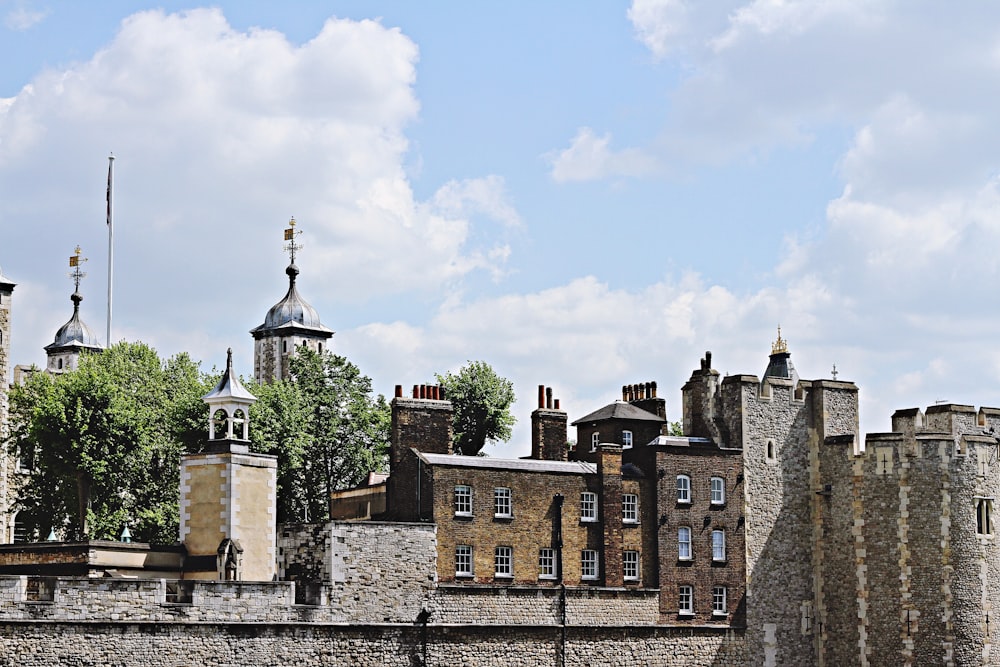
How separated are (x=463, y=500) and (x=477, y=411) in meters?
24.3

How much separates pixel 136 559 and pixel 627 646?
1617cm

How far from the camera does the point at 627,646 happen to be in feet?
182

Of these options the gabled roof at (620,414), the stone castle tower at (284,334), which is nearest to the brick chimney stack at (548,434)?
the gabled roof at (620,414)

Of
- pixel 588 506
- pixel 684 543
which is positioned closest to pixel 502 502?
pixel 588 506

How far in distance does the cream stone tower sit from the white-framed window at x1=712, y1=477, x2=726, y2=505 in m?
15.9

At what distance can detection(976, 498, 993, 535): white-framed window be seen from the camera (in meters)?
59.7

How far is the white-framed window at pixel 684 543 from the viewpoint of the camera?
58.2 m

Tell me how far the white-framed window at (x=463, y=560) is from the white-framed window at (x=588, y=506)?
14.5 feet

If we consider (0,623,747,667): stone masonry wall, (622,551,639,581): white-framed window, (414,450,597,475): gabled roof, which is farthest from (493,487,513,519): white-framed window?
(622,551,639,581): white-framed window

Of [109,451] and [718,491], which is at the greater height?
[109,451]

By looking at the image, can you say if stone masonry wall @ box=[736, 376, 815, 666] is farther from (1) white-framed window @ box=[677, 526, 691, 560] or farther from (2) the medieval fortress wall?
(1) white-framed window @ box=[677, 526, 691, 560]

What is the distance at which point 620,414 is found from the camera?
60375 millimetres

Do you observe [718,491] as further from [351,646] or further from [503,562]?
[351,646]

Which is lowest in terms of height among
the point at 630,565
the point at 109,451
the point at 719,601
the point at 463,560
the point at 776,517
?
the point at 719,601
